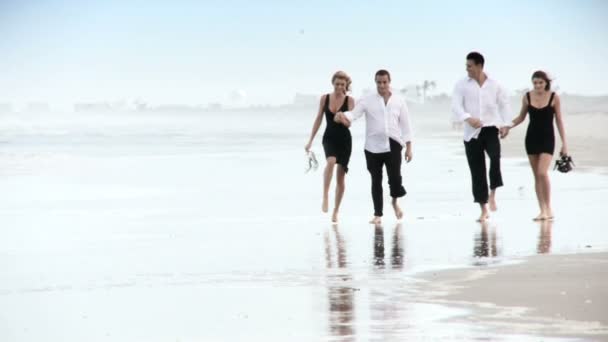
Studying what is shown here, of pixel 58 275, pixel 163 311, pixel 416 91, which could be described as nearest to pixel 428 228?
pixel 58 275

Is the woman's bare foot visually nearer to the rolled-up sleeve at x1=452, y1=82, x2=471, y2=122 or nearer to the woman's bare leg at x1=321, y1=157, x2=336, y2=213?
the rolled-up sleeve at x1=452, y1=82, x2=471, y2=122

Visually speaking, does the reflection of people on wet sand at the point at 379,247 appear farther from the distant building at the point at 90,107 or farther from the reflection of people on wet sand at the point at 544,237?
the distant building at the point at 90,107

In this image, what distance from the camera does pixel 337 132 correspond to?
17594 mm

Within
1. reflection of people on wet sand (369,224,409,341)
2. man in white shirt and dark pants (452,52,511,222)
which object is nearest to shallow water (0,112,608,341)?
reflection of people on wet sand (369,224,409,341)

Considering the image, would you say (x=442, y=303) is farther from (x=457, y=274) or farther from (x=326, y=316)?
(x=457, y=274)

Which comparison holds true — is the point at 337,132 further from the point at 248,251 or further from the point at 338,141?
the point at 248,251

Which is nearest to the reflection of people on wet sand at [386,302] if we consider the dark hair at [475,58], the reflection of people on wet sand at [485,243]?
the reflection of people on wet sand at [485,243]

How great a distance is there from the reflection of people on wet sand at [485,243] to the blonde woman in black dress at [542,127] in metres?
1.09

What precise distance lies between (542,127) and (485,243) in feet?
10.5

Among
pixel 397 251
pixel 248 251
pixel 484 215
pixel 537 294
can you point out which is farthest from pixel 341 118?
pixel 537 294

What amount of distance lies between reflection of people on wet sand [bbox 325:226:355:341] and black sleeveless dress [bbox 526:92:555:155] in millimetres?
3811

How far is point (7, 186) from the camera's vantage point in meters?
25.2

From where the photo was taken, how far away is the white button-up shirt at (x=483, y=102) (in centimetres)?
1659

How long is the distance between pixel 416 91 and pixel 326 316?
17171 cm
